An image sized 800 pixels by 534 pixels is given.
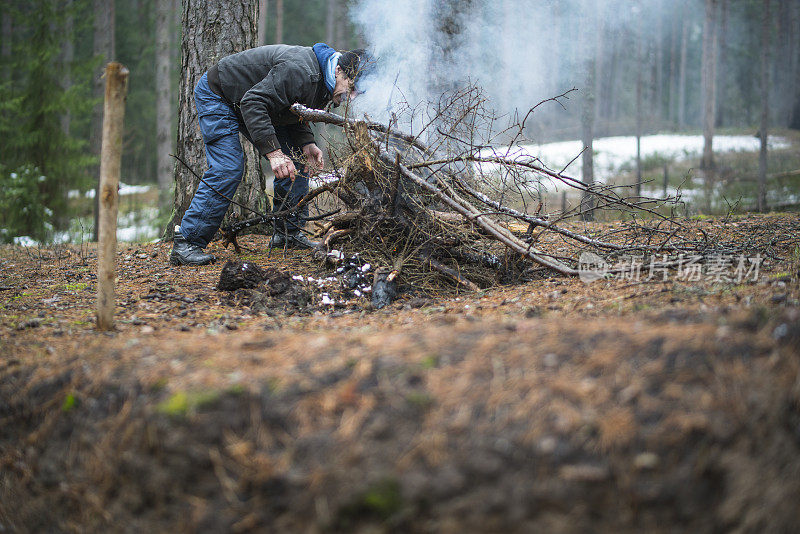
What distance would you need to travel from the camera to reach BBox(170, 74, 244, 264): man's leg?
185 inches

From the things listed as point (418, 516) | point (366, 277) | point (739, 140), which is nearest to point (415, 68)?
point (366, 277)

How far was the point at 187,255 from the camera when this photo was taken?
4.80 meters

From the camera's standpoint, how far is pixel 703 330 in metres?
2.04

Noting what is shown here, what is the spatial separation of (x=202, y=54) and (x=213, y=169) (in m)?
1.70

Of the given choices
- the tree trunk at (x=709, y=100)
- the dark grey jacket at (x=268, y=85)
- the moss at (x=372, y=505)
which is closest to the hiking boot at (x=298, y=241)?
the dark grey jacket at (x=268, y=85)

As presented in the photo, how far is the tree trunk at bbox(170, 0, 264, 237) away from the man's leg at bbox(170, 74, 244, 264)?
0.96 m

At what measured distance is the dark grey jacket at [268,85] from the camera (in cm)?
434

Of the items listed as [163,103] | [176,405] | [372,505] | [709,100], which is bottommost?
[372,505]

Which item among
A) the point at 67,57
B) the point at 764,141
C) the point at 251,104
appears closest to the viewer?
the point at 251,104

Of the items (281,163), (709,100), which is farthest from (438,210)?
(709,100)

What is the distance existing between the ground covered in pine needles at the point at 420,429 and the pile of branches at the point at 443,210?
1668mm

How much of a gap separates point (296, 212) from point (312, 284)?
4.06 ft

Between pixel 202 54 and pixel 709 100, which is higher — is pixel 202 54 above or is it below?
below

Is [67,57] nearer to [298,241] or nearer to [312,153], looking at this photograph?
[312,153]
